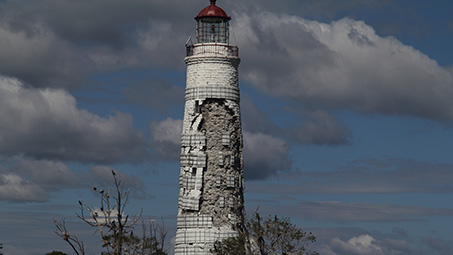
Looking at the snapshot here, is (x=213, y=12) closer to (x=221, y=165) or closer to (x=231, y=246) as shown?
(x=221, y=165)

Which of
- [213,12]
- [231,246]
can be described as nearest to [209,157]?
[231,246]

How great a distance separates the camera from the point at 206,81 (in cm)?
8869

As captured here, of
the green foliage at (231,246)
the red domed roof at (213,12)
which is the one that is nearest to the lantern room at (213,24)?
the red domed roof at (213,12)

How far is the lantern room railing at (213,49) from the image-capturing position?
89938mm

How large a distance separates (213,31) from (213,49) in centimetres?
231

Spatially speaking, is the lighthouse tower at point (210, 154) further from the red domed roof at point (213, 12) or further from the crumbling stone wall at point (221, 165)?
the red domed roof at point (213, 12)

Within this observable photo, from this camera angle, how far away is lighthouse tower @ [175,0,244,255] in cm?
8775

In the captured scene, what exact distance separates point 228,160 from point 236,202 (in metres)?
3.78

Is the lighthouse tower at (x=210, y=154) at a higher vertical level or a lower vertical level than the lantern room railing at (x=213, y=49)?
lower

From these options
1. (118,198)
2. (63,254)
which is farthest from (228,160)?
(63,254)

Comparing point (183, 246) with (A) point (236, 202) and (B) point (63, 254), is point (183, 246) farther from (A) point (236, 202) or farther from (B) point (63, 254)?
(B) point (63, 254)

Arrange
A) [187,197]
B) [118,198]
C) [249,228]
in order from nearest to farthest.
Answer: [118,198]
[249,228]
[187,197]

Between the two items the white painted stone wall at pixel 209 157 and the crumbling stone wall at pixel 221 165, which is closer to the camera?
the white painted stone wall at pixel 209 157

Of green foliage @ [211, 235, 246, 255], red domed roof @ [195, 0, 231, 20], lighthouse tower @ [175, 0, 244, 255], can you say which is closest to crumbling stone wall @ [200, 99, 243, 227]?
lighthouse tower @ [175, 0, 244, 255]
